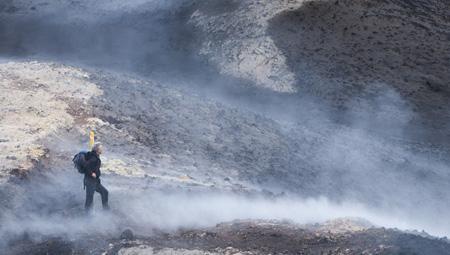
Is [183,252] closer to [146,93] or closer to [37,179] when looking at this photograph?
[37,179]

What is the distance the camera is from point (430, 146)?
18359 mm

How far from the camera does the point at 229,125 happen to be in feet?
54.4

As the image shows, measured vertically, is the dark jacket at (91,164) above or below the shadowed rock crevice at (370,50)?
below

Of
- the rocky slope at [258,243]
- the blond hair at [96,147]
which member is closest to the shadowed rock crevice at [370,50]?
the rocky slope at [258,243]

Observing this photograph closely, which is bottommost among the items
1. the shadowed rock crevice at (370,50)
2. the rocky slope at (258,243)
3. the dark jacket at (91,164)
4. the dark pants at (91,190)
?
the rocky slope at (258,243)

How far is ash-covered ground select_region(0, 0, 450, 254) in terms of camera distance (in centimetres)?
1054

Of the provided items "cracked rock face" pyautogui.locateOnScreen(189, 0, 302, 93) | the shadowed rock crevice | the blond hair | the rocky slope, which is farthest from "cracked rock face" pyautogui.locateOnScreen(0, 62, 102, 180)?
the shadowed rock crevice

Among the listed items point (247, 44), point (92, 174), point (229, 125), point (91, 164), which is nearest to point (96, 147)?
point (91, 164)

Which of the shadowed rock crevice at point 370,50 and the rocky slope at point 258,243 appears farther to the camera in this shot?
the shadowed rock crevice at point 370,50

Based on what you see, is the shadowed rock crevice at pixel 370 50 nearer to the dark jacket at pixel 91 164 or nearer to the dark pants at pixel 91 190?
the dark pants at pixel 91 190

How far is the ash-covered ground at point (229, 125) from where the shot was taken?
34.6 ft

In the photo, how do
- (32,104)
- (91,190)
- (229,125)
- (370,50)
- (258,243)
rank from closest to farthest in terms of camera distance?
(258,243) → (91,190) → (32,104) → (229,125) → (370,50)

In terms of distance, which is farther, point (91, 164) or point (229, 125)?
point (229, 125)

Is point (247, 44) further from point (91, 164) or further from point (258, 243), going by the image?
point (258, 243)
